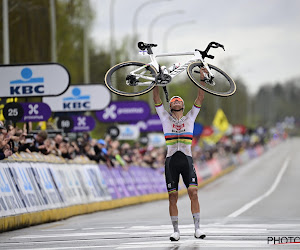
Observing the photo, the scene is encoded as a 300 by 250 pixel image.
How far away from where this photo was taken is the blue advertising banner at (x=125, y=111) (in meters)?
33.6

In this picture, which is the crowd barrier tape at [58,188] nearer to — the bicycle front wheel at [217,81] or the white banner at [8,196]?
the white banner at [8,196]

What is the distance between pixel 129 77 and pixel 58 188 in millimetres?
6946

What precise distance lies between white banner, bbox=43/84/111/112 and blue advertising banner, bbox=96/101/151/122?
6556mm

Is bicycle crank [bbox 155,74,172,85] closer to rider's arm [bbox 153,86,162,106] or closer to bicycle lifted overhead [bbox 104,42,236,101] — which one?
bicycle lifted overhead [bbox 104,42,236,101]

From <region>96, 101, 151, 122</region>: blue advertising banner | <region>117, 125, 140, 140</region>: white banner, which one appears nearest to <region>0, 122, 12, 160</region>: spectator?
<region>96, 101, 151, 122</region>: blue advertising banner

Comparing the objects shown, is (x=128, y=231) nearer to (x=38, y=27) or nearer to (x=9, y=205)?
(x=9, y=205)

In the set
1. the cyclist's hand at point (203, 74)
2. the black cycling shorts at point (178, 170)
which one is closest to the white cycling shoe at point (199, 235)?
the black cycling shorts at point (178, 170)

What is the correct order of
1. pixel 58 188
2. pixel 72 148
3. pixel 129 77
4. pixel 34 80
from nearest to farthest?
1. pixel 129 77
2. pixel 58 188
3. pixel 34 80
4. pixel 72 148

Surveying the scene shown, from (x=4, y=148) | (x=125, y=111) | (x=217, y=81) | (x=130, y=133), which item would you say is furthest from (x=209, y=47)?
(x=130, y=133)

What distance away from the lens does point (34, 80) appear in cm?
2200

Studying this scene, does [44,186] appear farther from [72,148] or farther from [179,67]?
[179,67]

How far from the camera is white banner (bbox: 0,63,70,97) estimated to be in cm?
2184

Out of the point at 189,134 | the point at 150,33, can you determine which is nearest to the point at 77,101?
the point at 189,134

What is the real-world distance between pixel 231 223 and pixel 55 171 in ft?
17.5
